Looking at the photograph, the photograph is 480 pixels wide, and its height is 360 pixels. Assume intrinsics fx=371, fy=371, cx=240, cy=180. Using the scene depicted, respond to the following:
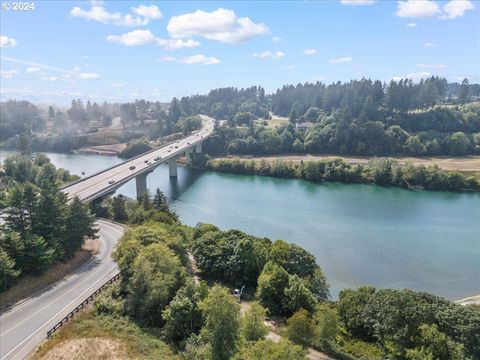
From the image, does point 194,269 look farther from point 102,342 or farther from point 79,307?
point 102,342

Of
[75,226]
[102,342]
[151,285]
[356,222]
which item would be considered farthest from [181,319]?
[356,222]

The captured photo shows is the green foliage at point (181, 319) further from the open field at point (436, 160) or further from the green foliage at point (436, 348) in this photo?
the open field at point (436, 160)

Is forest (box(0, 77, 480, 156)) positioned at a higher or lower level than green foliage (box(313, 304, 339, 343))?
higher

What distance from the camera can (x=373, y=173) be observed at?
7344 cm

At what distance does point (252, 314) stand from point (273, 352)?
4079 mm

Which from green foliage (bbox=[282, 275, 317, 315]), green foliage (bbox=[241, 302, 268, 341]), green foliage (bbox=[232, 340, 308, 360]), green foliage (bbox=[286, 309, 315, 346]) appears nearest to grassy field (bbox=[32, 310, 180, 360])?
green foliage (bbox=[241, 302, 268, 341])

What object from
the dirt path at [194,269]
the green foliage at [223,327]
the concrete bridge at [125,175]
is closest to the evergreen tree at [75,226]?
the concrete bridge at [125,175]

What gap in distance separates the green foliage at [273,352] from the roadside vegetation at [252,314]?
0.05 metres

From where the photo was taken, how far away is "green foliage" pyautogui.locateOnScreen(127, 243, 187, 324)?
23578 mm

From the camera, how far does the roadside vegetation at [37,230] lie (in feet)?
88.1

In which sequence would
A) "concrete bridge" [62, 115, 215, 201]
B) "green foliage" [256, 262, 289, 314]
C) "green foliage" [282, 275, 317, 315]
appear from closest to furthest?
"green foliage" [282, 275, 317, 315] < "green foliage" [256, 262, 289, 314] < "concrete bridge" [62, 115, 215, 201]

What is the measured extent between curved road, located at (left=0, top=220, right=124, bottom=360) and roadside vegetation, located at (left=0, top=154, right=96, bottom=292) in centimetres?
211

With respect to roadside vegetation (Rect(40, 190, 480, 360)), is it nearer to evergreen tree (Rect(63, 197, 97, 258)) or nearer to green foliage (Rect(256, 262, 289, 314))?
green foliage (Rect(256, 262, 289, 314))

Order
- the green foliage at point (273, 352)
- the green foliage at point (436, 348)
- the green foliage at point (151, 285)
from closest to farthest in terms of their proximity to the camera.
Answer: the green foliage at point (273, 352), the green foliage at point (436, 348), the green foliage at point (151, 285)
